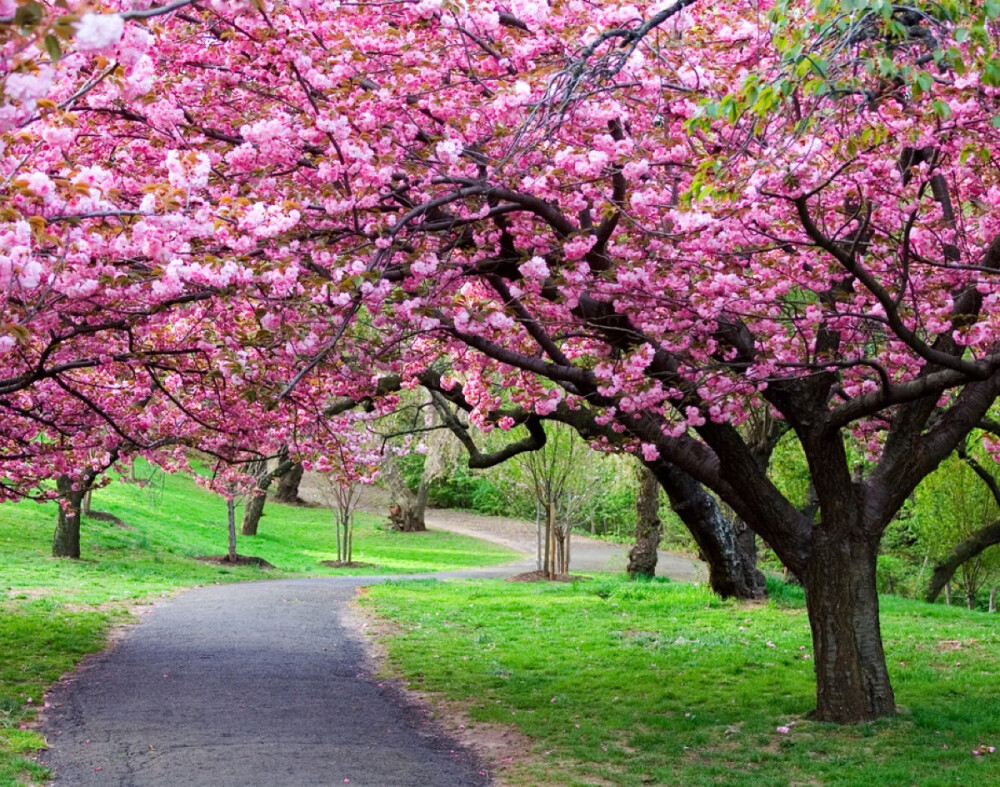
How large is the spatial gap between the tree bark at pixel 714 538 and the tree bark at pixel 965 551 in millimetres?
4418

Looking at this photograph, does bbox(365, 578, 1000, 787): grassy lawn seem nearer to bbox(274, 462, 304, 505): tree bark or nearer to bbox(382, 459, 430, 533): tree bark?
bbox(382, 459, 430, 533): tree bark

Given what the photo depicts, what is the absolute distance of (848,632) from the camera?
310 inches

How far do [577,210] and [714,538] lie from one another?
8.44 meters

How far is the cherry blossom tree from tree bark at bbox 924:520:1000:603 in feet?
33.4

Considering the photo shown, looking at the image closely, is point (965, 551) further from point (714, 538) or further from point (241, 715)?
point (241, 715)

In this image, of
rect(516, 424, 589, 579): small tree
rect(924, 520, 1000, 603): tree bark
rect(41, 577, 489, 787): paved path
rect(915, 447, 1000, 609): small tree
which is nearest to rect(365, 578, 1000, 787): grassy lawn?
rect(41, 577, 489, 787): paved path

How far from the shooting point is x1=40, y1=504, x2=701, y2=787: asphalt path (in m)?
6.80

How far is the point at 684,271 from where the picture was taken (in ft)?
23.7

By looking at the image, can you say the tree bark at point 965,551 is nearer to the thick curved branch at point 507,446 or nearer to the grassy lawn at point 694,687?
the grassy lawn at point 694,687

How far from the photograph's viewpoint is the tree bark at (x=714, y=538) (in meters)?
12.7

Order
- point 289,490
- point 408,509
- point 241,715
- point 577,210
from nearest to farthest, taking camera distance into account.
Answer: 1. point 577,210
2. point 241,715
3. point 408,509
4. point 289,490

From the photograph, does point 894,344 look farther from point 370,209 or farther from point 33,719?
point 33,719

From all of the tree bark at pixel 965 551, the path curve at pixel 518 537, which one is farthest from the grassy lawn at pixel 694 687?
the path curve at pixel 518 537

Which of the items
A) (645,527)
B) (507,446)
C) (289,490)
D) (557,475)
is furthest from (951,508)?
(289,490)
